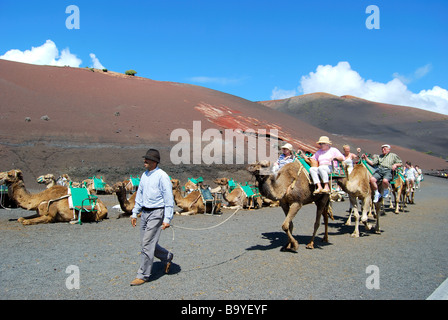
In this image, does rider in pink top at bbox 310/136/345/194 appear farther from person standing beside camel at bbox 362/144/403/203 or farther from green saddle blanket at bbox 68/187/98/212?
green saddle blanket at bbox 68/187/98/212

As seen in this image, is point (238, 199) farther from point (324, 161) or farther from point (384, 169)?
point (324, 161)

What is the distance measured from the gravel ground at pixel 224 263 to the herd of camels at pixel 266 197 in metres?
0.47

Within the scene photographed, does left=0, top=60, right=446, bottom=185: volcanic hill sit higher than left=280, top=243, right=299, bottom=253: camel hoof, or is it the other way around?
left=0, top=60, right=446, bottom=185: volcanic hill

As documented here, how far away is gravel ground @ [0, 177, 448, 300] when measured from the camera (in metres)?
5.26

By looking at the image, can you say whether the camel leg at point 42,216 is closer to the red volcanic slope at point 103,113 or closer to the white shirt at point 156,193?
the white shirt at point 156,193

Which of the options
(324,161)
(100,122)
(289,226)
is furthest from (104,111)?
(289,226)

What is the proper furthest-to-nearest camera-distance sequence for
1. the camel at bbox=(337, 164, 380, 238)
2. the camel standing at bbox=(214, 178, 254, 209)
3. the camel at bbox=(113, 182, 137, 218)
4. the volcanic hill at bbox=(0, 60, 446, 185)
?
the volcanic hill at bbox=(0, 60, 446, 185), the camel standing at bbox=(214, 178, 254, 209), the camel at bbox=(113, 182, 137, 218), the camel at bbox=(337, 164, 380, 238)

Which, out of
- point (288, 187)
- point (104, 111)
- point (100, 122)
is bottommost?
point (288, 187)

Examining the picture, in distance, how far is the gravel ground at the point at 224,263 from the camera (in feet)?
17.3

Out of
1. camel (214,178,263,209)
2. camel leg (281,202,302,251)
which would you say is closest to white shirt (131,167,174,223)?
camel leg (281,202,302,251)

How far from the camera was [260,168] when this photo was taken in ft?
24.9

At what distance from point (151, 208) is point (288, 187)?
363cm
